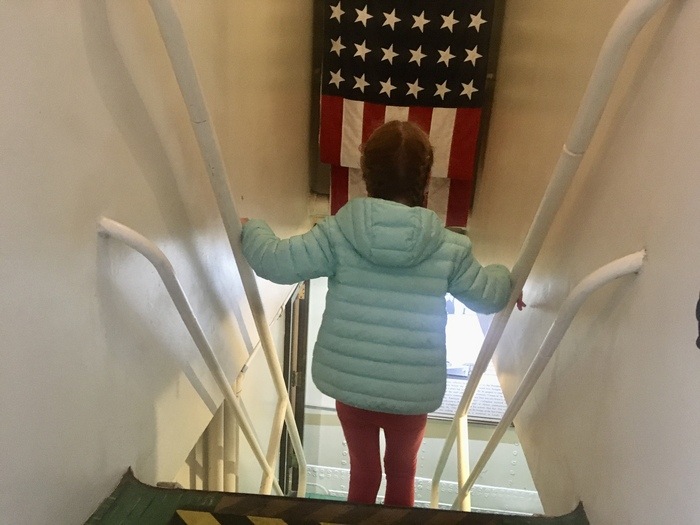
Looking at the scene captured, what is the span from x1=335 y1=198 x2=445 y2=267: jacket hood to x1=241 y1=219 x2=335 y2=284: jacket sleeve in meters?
0.09

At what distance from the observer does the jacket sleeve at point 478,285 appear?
1337 mm

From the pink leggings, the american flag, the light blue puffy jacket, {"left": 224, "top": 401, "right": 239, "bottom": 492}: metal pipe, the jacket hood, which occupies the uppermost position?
the american flag

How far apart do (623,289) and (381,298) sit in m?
0.51

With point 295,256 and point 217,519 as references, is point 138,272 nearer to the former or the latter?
point 295,256

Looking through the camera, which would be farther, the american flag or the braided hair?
the american flag

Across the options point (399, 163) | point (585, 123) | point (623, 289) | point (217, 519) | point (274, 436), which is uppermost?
point (585, 123)

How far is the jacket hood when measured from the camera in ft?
4.06

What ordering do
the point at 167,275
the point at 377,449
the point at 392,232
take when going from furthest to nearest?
the point at 377,449
the point at 392,232
the point at 167,275

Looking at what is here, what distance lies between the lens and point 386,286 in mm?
1312

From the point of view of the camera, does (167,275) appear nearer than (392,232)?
Yes

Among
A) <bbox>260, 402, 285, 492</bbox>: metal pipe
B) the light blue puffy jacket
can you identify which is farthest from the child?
<bbox>260, 402, 285, 492</bbox>: metal pipe

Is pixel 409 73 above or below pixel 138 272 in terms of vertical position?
above

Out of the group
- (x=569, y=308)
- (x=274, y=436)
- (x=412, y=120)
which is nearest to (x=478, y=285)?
(x=569, y=308)

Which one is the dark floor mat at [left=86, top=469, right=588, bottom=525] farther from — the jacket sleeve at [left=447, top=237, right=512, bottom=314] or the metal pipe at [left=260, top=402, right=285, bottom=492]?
the metal pipe at [left=260, top=402, right=285, bottom=492]
